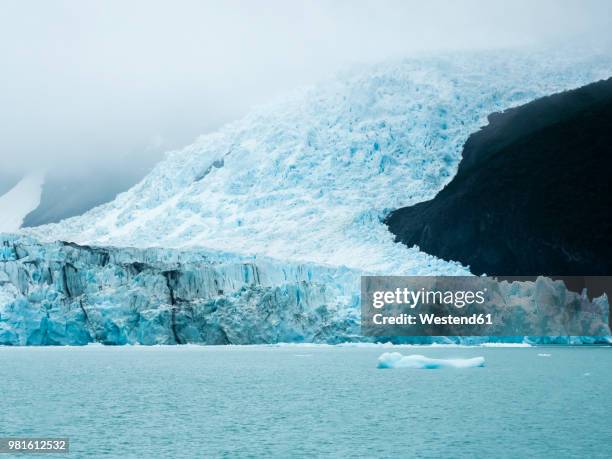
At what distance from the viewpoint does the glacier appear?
4512cm

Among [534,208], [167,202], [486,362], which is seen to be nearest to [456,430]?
[486,362]

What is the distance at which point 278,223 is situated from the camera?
64.1 meters

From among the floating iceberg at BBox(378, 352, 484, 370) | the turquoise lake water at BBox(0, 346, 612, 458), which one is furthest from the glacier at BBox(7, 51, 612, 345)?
the floating iceberg at BBox(378, 352, 484, 370)

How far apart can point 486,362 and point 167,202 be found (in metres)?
36.2

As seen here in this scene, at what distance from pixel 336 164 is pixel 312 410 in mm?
43531

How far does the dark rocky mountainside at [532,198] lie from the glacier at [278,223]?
1.38 meters

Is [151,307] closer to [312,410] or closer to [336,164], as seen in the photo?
[312,410]

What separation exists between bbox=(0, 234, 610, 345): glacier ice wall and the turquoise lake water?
22.0ft

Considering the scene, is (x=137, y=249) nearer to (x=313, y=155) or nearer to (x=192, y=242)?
(x=192, y=242)

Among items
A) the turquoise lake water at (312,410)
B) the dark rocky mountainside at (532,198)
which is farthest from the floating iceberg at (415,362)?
the dark rocky mountainside at (532,198)

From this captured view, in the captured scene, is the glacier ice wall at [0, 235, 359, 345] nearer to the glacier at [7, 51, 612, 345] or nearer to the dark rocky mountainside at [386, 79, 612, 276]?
the glacier at [7, 51, 612, 345]

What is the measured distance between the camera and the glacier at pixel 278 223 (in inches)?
1777

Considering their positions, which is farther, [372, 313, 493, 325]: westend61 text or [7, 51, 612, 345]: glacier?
[372, 313, 493, 325]: westend61 text

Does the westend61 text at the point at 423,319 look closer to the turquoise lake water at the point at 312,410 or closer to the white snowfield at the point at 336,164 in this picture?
the turquoise lake water at the point at 312,410
